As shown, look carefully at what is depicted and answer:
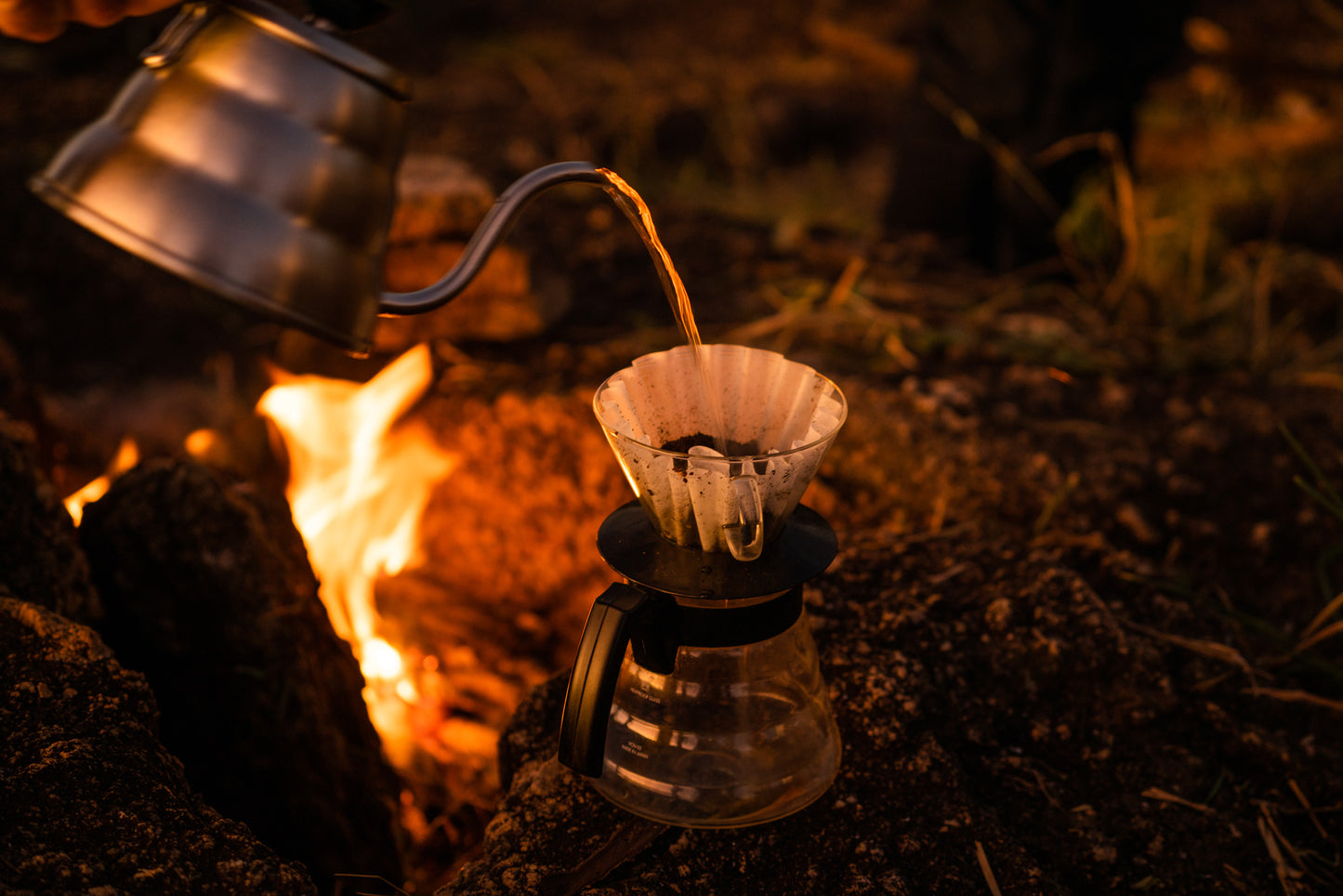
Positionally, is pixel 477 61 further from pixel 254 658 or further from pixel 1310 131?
pixel 254 658

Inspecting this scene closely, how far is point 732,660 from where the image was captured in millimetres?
1351

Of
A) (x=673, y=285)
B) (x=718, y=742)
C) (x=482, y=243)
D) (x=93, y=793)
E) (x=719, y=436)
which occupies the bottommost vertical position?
(x=718, y=742)

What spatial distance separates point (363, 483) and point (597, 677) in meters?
1.53

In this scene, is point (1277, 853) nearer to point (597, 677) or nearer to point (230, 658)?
point (597, 677)

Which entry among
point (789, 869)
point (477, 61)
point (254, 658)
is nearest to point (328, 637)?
point (254, 658)

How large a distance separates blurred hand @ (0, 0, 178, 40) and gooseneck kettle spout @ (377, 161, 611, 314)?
480 mm

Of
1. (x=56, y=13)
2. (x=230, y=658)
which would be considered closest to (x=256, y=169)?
(x=56, y=13)

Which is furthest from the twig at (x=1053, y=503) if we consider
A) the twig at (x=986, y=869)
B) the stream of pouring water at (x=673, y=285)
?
the stream of pouring water at (x=673, y=285)

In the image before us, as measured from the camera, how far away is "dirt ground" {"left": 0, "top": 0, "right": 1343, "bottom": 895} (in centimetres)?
171

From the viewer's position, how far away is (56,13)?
3.42 feet

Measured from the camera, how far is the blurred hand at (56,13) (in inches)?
39.3

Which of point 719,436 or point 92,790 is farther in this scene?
point 719,436

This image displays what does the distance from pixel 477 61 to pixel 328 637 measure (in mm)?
4714

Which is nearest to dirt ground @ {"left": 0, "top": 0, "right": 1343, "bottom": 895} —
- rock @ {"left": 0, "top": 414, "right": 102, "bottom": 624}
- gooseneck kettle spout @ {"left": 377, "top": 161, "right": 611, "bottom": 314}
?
gooseneck kettle spout @ {"left": 377, "top": 161, "right": 611, "bottom": 314}
